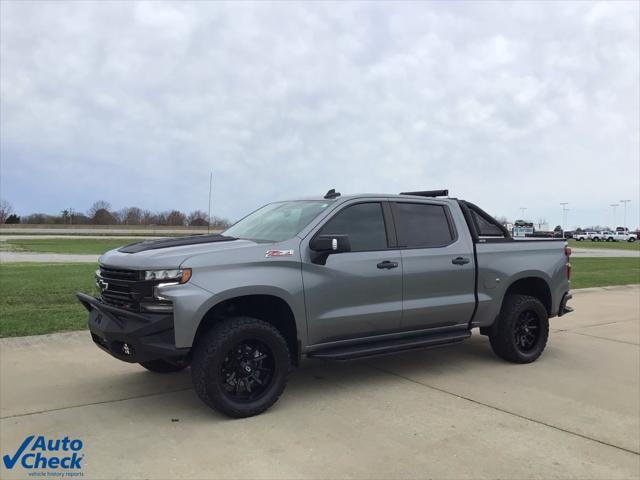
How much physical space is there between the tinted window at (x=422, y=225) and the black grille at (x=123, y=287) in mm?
2569

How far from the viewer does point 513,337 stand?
21.0 ft

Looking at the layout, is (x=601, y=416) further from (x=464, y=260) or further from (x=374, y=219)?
(x=374, y=219)

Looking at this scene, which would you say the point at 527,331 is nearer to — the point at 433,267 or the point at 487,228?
the point at 487,228

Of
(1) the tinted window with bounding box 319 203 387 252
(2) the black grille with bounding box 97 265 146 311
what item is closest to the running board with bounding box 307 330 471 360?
(1) the tinted window with bounding box 319 203 387 252

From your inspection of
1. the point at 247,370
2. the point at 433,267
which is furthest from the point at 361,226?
the point at 247,370

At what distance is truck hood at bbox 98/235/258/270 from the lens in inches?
173

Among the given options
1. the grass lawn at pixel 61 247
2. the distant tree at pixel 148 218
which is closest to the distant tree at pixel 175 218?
the distant tree at pixel 148 218

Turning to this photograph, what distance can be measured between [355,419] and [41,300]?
7207 mm

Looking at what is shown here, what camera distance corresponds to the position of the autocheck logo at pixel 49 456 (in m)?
3.66

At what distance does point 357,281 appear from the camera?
517 centimetres

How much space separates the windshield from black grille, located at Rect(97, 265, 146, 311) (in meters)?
1.16

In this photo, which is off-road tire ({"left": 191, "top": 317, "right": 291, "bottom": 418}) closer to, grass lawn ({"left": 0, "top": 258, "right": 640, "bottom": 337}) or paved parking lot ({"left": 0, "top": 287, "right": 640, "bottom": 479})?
paved parking lot ({"left": 0, "top": 287, "right": 640, "bottom": 479})

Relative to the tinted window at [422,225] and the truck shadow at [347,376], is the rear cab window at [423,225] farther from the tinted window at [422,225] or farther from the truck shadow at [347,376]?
the truck shadow at [347,376]

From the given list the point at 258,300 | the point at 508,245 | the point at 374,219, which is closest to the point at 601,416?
the point at 508,245
